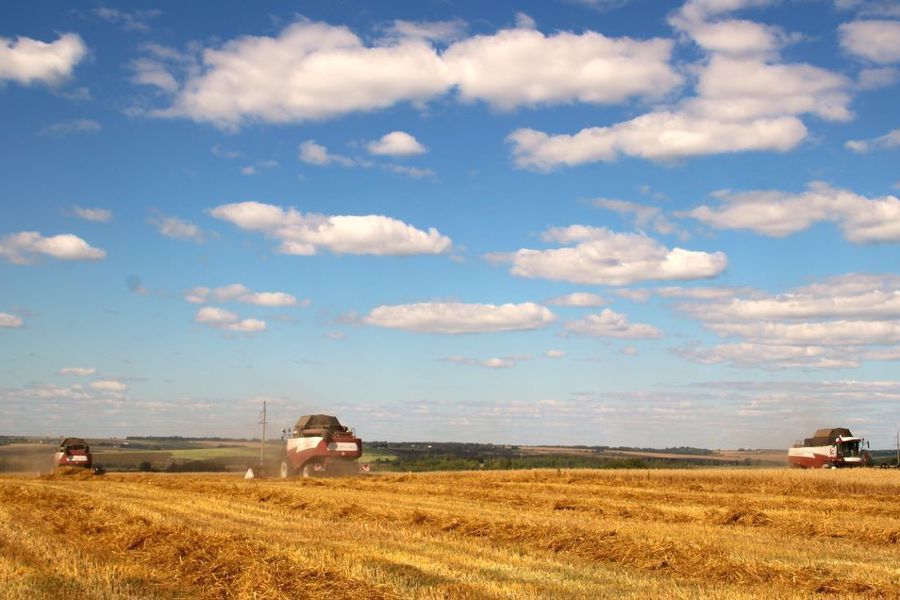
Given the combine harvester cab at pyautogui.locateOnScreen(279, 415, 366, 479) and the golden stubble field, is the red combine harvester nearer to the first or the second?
the combine harvester cab at pyautogui.locateOnScreen(279, 415, 366, 479)

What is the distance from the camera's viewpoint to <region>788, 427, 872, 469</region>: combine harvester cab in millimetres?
62125

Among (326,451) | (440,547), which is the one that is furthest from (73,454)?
(440,547)

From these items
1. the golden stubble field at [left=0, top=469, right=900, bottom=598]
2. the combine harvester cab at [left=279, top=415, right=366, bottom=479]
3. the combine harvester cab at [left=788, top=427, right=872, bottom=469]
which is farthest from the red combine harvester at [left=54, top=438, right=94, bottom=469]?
the combine harvester cab at [left=788, top=427, right=872, bottom=469]

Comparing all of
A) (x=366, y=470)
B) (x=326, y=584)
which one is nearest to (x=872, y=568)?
(x=326, y=584)

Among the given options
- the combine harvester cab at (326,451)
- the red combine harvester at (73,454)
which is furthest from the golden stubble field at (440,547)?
the red combine harvester at (73,454)

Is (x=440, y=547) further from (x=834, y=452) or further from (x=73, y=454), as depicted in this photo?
(x=834, y=452)

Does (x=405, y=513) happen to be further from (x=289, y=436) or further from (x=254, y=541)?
(x=289, y=436)

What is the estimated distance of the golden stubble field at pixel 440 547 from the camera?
489 inches

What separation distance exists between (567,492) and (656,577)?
22011mm

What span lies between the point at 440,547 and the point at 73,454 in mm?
47963

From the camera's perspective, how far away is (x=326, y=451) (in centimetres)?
5009

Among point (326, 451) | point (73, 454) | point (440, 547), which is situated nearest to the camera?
point (440, 547)

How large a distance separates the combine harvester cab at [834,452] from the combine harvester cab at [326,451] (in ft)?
109

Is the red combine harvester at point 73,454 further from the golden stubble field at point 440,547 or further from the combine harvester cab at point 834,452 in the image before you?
the combine harvester cab at point 834,452
